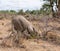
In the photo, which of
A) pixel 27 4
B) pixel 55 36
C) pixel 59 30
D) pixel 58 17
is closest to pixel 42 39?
pixel 55 36

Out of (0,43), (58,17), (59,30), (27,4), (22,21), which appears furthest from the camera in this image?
(27,4)

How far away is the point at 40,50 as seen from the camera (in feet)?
22.4

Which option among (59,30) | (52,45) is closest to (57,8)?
(59,30)

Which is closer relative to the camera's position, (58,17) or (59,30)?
(59,30)

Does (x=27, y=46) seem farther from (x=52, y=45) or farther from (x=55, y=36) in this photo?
(x=55, y=36)

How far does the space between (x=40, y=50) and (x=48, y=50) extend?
0.67ft

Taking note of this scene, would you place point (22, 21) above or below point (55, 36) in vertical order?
above

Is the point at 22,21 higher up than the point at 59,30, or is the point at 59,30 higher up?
the point at 22,21

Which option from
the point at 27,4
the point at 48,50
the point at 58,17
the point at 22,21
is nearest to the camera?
the point at 48,50

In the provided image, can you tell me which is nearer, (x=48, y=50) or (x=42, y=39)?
(x=48, y=50)

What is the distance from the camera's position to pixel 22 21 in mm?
7906

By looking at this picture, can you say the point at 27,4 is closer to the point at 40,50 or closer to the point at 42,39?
the point at 42,39

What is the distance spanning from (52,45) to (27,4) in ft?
40.8

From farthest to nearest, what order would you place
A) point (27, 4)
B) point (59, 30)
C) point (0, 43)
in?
point (27, 4), point (59, 30), point (0, 43)
